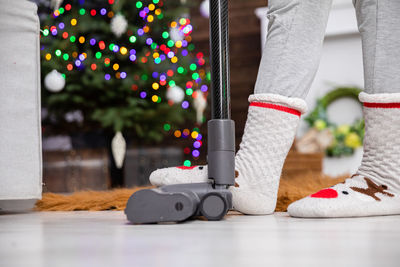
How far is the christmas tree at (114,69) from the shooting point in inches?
99.5

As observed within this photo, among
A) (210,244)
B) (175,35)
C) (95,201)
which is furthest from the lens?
(175,35)

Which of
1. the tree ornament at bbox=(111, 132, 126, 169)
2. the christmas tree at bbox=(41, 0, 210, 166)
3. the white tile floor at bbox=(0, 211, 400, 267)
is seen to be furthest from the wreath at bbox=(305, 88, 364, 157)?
the white tile floor at bbox=(0, 211, 400, 267)

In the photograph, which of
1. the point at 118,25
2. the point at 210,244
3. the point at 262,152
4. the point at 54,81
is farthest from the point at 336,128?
the point at 210,244

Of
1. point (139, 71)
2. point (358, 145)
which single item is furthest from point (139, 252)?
point (358, 145)

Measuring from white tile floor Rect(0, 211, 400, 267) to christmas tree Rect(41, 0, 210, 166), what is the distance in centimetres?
182

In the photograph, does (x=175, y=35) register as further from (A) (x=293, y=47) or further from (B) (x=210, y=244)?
(B) (x=210, y=244)

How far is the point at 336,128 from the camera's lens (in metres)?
3.01

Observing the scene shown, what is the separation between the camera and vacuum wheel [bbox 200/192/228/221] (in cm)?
75

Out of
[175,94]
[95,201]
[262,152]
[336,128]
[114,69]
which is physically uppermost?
[114,69]

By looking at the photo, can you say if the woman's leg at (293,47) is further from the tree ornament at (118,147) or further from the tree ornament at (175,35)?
the tree ornament at (175,35)

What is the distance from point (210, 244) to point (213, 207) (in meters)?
0.25

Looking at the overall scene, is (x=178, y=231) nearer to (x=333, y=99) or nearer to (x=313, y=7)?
(x=313, y=7)

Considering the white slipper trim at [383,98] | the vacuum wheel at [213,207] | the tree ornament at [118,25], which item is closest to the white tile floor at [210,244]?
the vacuum wheel at [213,207]

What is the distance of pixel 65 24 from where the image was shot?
2.61 m
